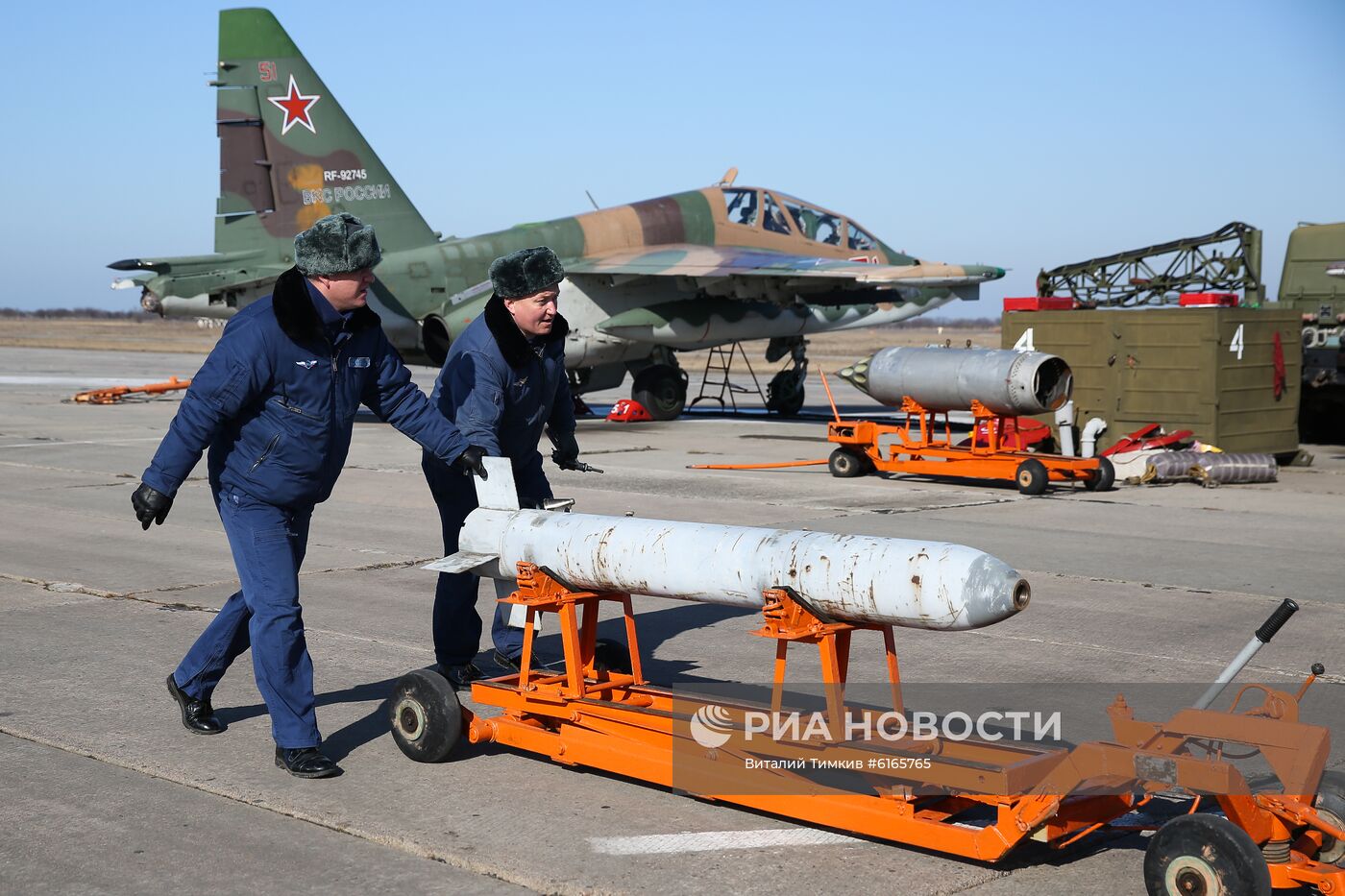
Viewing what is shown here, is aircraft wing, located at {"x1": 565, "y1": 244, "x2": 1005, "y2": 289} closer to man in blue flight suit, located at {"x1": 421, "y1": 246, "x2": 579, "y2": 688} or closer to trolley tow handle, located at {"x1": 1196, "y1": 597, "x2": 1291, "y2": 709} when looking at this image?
man in blue flight suit, located at {"x1": 421, "y1": 246, "x2": 579, "y2": 688}

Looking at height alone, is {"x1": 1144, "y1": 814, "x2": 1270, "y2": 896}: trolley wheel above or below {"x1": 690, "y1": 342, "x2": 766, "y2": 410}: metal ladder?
below

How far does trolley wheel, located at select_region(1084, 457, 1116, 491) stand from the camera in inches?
539

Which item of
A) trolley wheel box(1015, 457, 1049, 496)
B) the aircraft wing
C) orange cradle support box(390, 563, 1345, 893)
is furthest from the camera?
the aircraft wing

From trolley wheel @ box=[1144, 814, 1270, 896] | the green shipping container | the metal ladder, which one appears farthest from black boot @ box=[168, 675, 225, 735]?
the metal ladder

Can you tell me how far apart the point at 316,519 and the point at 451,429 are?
6.66 metres

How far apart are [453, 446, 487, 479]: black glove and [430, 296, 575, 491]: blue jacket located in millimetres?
194

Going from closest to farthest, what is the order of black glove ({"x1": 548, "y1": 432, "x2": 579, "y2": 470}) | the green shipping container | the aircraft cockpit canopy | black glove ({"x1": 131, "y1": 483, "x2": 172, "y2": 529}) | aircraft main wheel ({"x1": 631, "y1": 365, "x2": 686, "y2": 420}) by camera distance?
black glove ({"x1": 131, "y1": 483, "x2": 172, "y2": 529}), black glove ({"x1": 548, "y1": 432, "x2": 579, "y2": 470}), the green shipping container, aircraft main wheel ({"x1": 631, "y1": 365, "x2": 686, "y2": 420}), the aircraft cockpit canopy

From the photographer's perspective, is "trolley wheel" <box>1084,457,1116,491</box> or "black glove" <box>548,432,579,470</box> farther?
"trolley wheel" <box>1084,457,1116,491</box>

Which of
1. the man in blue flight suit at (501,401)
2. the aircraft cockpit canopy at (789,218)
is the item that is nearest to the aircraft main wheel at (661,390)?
the aircraft cockpit canopy at (789,218)

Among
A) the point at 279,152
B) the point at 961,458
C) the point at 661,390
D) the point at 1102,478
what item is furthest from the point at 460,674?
the point at 279,152

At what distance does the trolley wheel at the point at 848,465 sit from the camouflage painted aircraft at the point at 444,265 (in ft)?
20.4

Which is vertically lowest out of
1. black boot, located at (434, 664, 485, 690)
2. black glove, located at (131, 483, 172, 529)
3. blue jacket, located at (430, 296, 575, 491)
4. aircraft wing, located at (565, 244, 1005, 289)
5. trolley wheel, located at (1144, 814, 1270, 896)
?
black boot, located at (434, 664, 485, 690)

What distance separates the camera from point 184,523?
38.2 feet

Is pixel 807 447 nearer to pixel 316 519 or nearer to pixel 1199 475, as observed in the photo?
pixel 1199 475
